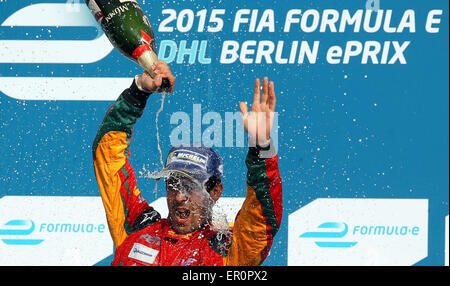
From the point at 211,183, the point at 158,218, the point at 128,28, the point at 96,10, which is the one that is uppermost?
the point at 96,10

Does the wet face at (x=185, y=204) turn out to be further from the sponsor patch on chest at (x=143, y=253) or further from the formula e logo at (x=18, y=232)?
the formula e logo at (x=18, y=232)

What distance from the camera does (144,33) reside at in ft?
9.45

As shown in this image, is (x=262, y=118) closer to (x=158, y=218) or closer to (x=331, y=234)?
(x=158, y=218)

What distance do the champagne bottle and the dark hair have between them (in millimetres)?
459

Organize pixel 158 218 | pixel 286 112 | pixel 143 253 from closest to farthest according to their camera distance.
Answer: pixel 143 253 → pixel 158 218 → pixel 286 112

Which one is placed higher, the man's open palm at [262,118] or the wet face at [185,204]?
the man's open palm at [262,118]

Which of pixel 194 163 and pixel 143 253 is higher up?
pixel 194 163

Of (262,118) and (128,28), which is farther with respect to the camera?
(128,28)

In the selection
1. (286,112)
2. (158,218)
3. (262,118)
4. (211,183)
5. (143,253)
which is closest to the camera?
(262,118)

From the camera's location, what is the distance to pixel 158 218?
118 inches

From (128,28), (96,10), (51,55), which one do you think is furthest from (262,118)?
(51,55)

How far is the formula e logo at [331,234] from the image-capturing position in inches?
155

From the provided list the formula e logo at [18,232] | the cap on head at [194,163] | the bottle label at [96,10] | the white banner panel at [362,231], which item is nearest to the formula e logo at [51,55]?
the formula e logo at [18,232]

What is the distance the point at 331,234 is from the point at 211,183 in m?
1.34
